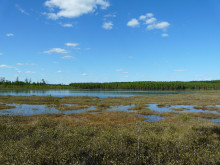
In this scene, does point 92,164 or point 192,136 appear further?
point 192,136

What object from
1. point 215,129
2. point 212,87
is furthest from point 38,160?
point 212,87

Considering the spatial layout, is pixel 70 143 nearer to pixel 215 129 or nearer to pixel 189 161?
pixel 189 161

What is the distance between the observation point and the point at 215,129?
1383 cm

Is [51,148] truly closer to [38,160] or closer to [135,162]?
[38,160]

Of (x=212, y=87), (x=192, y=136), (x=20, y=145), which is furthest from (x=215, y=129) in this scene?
(x=212, y=87)

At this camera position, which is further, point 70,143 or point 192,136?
point 192,136

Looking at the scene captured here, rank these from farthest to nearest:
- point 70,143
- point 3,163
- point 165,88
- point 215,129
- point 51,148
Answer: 1. point 165,88
2. point 215,129
3. point 70,143
4. point 51,148
5. point 3,163

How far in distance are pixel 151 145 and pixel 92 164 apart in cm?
351

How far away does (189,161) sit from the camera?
683cm

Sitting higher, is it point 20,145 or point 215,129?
point 20,145

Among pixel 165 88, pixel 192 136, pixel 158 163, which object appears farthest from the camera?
pixel 165 88

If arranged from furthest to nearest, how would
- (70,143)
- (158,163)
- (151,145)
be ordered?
(151,145) < (70,143) < (158,163)

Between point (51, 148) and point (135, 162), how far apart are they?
12.7ft

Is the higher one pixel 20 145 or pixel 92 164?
pixel 20 145
